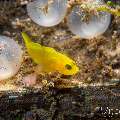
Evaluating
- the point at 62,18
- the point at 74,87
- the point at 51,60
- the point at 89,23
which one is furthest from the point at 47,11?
the point at 74,87

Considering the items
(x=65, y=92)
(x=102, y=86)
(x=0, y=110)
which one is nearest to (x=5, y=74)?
(x=0, y=110)

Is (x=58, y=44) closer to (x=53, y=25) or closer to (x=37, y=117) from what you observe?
(x=53, y=25)

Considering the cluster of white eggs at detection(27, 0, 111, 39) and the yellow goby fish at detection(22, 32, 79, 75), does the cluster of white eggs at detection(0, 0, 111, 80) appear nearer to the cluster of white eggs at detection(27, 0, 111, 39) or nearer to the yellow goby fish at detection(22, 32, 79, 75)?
the cluster of white eggs at detection(27, 0, 111, 39)

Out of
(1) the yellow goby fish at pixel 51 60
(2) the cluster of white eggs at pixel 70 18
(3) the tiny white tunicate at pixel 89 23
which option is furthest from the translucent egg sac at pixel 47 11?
(1) the yellow goby fish at pixel 51 60

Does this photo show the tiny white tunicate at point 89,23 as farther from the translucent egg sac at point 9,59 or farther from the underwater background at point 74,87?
the translucent egg sac at point 9,59

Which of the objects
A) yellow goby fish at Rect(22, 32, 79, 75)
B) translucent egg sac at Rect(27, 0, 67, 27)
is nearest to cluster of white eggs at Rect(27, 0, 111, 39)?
translucent egg sac at Rect(27, 0, 67, 27)

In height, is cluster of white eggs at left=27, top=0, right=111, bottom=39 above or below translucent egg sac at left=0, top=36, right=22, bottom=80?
above
